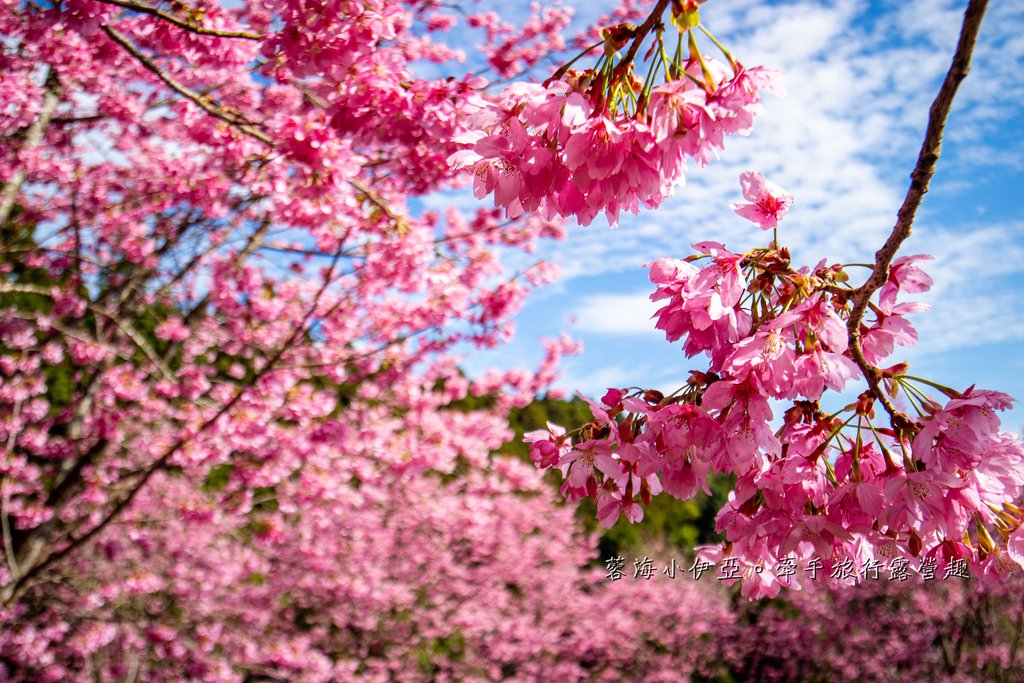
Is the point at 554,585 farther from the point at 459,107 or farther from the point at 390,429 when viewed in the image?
the point at 459,107

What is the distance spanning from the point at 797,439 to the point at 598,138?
0.79m

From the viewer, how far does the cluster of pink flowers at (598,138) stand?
1317 millimetres

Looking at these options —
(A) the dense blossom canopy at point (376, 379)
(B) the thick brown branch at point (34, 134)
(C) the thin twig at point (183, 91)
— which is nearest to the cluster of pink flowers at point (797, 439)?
(A) the dense blossom canopy at point (376, 379)

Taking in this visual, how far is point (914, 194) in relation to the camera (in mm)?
1349

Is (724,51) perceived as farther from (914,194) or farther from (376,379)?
Answer: (376,379)

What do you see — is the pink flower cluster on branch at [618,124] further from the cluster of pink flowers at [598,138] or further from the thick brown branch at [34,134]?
the thick brown branch at [34,134]

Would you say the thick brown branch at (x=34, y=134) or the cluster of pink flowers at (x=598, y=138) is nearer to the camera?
the cluster of pink flowers at (x=598, y=138)

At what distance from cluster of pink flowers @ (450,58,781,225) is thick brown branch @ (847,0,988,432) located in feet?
0.97

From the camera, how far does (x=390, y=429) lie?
7.98 m

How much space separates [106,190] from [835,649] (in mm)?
15444

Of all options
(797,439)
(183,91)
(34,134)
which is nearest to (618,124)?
(797,439)

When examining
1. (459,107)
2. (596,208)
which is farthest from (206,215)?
(596,208)

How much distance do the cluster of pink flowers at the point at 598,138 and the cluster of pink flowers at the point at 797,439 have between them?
0.22m

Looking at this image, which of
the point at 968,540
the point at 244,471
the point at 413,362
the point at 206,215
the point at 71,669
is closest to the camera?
the point at 968,540
